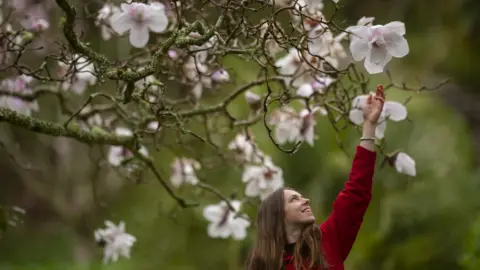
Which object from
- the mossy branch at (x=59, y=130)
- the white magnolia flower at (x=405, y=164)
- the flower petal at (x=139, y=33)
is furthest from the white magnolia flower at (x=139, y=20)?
the white magnolia flower at (x=405, y=164)

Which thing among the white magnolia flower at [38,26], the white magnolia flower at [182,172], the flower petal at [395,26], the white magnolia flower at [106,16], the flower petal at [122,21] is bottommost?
the flower petal at [395,26]

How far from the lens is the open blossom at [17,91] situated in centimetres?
218

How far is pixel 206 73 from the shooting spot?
213 centimetres

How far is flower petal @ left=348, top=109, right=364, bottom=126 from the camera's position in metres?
1.85

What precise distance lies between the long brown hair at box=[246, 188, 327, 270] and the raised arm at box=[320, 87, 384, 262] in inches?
2.4

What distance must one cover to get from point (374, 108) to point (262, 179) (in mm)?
705

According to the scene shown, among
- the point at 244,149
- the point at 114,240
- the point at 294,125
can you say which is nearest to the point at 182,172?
the point at 244,149

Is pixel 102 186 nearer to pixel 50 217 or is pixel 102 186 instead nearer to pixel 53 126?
pixel 50 217

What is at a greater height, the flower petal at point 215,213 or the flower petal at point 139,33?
the flower petal at point 139,33

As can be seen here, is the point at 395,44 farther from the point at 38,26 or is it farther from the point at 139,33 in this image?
the point at 38,26

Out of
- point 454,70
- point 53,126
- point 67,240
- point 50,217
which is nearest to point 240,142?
point 53,126

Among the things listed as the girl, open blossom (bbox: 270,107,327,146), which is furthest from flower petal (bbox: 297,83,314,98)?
the girl

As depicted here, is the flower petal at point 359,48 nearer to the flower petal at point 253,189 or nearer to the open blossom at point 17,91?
the flower petal at point 253,189

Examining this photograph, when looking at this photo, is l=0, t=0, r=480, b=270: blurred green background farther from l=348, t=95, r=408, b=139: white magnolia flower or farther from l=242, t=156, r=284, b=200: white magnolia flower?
l=348, t=95, r=408, b=139: white magnolia flower
